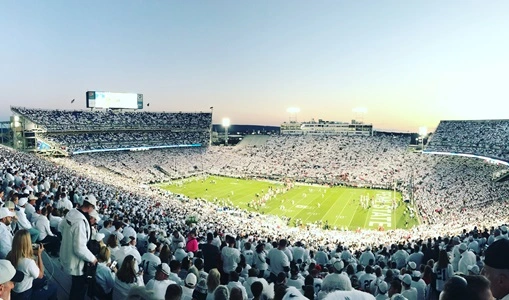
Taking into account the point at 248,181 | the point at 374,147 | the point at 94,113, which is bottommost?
the point at 248,181

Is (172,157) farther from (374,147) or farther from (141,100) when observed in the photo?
(374,147)

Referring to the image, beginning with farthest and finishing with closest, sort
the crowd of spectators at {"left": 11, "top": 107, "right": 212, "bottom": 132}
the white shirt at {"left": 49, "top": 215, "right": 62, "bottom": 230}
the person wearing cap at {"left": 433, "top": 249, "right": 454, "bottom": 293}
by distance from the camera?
1. the crowd of spectators at {"left": 11, "top": 107, "right": 212, "bottom": 132}
2. the white shirt at {"left": 49, "top": 215, "right": 62, "bottom": 230}
3. the person wearing cap at {"left": 433, "top": 249, "right": 454, "bottom": 293}

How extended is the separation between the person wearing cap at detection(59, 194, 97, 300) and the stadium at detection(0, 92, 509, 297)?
11.0 m

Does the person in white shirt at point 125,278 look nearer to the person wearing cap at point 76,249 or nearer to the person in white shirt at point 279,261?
the person wearing cap at point 76,249

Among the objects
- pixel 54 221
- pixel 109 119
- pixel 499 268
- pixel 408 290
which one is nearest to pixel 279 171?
pixel 109 119

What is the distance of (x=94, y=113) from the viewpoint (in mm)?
77125

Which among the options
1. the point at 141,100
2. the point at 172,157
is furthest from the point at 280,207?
the point at 141,100

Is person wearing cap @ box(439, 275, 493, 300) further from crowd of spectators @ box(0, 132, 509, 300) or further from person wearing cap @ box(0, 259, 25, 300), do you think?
person wearing cap @ box(0, 259, 25, 300)

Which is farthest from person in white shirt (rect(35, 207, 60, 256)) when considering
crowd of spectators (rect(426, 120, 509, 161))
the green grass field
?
crowd of spectators (rect(426, 120, 509, 161))

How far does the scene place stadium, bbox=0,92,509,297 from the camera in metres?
29.6

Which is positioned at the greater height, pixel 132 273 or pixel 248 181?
pixel 132 273

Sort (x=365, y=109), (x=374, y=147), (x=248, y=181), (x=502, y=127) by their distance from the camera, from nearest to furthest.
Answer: (x=502, y=127) < (x=248, y=181) < (x=374, y=147) < (x=365, y=109)

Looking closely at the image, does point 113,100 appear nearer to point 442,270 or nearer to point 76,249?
point 442,270

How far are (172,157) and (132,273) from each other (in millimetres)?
67997
